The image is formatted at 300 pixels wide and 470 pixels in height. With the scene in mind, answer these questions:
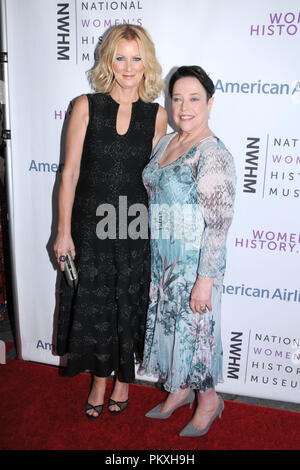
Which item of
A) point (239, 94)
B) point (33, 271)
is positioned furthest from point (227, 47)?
point (33, 271)

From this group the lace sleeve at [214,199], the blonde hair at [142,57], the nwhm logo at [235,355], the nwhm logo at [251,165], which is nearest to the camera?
the lace sleeve at [214,199]

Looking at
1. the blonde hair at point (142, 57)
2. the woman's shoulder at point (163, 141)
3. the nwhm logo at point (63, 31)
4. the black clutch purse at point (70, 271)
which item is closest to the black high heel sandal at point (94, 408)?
the black clutch purse at point (70, 271)

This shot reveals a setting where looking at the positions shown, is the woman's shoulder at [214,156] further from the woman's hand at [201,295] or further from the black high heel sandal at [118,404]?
the black high heel sandal at [118,404]

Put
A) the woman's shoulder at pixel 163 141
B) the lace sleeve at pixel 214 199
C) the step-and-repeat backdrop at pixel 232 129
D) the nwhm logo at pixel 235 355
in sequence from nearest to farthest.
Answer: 1. the lace sleeve at pixel 214 199
2. the woman's shoulder at pixel 163 141
3. the step-and-repeat backdrop at pixel 232 129
4. the nwhm logo at pixel 235 355

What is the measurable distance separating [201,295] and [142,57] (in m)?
1.12

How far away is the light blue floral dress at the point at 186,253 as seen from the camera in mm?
1752

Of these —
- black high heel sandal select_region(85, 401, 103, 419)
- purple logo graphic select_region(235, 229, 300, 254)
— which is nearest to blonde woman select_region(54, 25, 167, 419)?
black high heel sandal select_region(85, 401, 103, 419)

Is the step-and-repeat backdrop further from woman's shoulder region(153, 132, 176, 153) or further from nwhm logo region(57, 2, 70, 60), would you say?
woman's shoulder region(153, 132, 176, 153)

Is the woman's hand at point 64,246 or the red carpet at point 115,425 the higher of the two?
the woman's hand at point 64,246

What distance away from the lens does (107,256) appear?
2.02 m

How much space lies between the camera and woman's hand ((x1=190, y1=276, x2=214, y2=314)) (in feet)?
6.13

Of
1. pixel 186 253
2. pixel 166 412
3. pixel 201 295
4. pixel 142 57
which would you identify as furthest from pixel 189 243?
pixel 166 412

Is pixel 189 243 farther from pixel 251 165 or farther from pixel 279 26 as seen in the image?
pixel 279 26

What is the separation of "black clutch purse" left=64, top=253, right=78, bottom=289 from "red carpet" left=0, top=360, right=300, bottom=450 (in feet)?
2.64
